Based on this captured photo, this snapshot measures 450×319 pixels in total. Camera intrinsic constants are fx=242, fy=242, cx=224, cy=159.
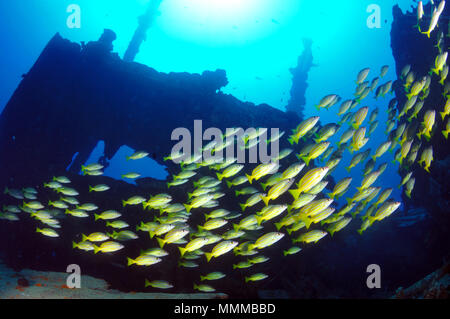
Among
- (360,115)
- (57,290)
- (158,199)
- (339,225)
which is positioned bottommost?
(57,290)

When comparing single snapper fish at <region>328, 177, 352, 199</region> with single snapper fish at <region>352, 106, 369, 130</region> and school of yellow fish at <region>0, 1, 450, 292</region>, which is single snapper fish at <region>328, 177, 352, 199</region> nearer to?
school of yellow fish at <region>0, 1, 450, 292</region>

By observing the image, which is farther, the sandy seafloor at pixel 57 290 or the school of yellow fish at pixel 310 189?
the sandy seafloor at pixel 57 290

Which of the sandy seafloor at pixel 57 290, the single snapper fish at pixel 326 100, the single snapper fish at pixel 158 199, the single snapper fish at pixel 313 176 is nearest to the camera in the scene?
the single snapper fish at pixel 313 176

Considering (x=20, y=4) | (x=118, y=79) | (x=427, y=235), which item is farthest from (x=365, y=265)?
(x=20, y=4)

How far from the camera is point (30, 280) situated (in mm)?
6945

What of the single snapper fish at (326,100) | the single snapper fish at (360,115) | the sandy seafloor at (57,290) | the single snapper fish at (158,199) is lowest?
the sandy seafloor at (57,290)

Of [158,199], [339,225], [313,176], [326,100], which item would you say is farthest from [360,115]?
[158,199]

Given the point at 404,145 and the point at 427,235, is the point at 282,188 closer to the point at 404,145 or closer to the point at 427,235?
the point at 404,145

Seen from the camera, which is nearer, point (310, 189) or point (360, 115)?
point (360, 115)

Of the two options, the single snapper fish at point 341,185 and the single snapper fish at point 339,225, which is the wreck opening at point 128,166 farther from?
the single snapper fish at point 341,185

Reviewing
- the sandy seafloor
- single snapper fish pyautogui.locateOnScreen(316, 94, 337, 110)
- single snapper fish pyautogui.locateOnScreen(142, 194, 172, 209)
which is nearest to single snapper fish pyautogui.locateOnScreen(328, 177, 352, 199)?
single snapper fish pyautogui.locateOnScreen(316, 94, 337, 110)

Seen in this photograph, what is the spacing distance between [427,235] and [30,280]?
50.5 ft

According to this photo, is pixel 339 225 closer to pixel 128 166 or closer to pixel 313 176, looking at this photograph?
→ pixel 313 176

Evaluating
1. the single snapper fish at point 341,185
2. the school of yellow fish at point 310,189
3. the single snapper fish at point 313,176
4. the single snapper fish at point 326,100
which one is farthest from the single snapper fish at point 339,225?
the single snapper fish at point 326,100
